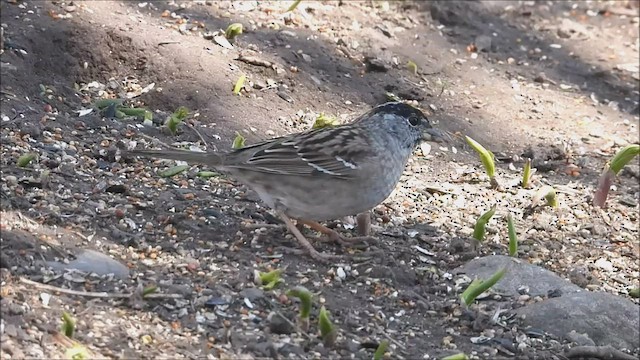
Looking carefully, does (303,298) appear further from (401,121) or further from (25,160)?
(25,160)

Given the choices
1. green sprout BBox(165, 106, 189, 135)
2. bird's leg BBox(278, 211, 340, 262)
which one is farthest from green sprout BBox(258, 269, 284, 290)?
green sprout BBox(165, 106, 189, 135)

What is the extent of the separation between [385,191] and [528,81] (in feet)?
10.3

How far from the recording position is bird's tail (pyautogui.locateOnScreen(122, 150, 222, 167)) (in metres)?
5.02

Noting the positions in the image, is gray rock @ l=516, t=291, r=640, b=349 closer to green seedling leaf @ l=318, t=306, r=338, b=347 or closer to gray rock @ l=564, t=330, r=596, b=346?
gray rock @ l=564, t=330, r=596, b=346

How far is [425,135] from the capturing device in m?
5.55

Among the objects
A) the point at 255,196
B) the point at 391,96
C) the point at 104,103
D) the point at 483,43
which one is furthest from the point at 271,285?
the point at 483,43

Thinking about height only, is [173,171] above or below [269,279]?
below

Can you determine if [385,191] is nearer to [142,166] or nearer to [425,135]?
[425,135]

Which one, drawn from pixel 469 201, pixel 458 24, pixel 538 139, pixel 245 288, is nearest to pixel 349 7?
pixel 458 24

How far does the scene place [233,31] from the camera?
6926 millimetres

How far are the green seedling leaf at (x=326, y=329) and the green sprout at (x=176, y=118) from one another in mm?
2068

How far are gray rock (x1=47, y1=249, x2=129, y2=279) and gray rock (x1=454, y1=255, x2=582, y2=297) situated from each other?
1.63 m

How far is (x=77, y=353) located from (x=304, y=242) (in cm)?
155

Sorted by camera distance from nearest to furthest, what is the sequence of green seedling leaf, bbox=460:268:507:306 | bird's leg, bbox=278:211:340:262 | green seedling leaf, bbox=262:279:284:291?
green seedling leaf, bbox=262:279:284:291
green seedling leaf, bbox=460:268:507:306
bird's leg, bbox=278:211:340:262
